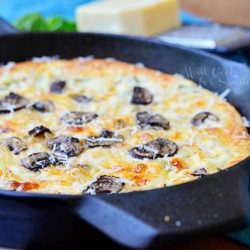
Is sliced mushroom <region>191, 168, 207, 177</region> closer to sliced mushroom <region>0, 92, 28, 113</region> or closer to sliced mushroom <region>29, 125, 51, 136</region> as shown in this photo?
sliced mushroom <region>29, 125, 51, 136</region>

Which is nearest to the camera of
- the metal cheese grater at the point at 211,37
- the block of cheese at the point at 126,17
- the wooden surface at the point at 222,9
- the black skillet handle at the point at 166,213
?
the black skillet handle at the point at 166,213

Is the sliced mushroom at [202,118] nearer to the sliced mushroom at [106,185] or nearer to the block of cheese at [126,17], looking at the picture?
the sliced mushroom at [106,185]

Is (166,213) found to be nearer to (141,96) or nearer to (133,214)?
(133,214)

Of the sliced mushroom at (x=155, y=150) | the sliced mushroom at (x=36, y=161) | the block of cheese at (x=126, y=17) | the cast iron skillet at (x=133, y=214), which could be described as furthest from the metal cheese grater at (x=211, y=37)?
the cast iron skillet at (x=133, y=214)

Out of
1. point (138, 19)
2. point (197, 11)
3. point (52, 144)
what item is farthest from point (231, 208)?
point (197, 11)

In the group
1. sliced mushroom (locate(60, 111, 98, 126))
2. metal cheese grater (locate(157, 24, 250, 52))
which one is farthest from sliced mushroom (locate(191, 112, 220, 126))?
metal cheese grater (locate(157, 24, 250, 52))

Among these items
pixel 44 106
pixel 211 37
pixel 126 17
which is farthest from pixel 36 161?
pixel 126 17
